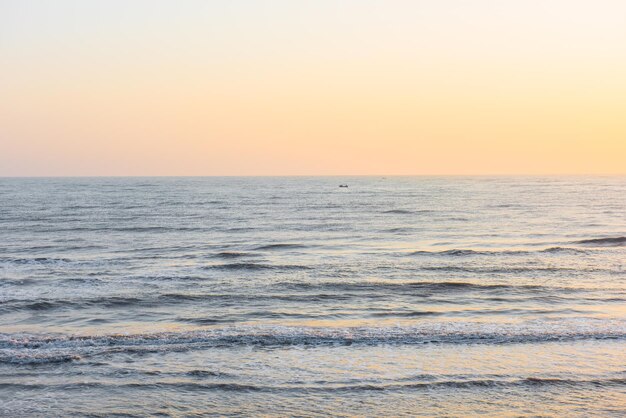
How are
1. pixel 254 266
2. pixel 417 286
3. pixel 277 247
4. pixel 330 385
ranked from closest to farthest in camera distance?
pixel 330 385
pixel 417 286
pixel 254 266
pixel 277 247

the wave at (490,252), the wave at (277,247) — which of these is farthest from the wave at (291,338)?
the wave at (277,247)

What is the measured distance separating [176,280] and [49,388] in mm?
13017

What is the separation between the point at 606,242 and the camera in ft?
125

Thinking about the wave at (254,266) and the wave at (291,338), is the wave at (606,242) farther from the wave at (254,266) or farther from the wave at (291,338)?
the wave at (291,338)

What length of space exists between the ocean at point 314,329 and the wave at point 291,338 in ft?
0.23

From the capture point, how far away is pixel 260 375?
12.7 metres

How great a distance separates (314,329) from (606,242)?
27.2 m

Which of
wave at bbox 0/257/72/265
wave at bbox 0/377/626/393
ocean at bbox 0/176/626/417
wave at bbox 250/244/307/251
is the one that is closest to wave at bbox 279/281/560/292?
ocean at bbox 0/176/626/417

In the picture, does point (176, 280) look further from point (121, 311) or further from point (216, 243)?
point (216, 243)

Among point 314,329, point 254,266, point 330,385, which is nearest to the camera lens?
point 330,385

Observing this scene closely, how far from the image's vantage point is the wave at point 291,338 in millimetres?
14625

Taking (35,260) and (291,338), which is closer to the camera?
(291,338)

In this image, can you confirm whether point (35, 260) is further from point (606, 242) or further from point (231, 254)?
point (606, 242)

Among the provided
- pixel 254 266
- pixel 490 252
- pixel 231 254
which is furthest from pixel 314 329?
pixel 490 252
